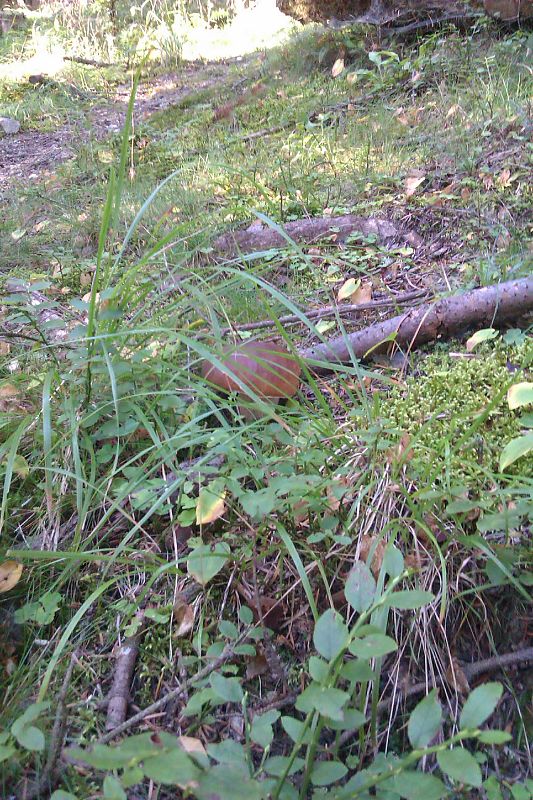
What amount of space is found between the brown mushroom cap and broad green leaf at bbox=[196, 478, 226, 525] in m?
0.40

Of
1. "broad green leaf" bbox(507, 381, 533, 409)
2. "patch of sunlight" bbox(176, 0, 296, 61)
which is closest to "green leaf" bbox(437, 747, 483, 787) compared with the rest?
"broad green leaf" bbox(507, 381, 533, 409)

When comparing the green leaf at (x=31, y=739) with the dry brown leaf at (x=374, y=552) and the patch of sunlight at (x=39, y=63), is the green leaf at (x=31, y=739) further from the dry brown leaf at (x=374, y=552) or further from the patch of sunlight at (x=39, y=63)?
the patch of sunlight at (x=39, y=63)

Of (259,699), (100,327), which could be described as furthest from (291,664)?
(100,327)

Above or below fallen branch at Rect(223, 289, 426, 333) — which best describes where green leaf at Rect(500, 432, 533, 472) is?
below

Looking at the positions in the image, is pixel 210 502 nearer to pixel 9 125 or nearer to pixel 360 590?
pixel 360 590

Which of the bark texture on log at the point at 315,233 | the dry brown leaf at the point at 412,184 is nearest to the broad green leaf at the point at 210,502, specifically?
the bark texture on log at the point at 315,233

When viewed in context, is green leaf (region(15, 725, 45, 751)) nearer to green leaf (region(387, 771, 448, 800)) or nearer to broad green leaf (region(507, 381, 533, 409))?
green leaf (region(387, 771, 448, 800))

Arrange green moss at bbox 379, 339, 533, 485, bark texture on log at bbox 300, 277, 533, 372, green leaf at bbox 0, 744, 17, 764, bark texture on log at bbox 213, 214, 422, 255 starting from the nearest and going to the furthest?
green leaf at bbox 0, 744, 17, 764, green moss at bbox 379, 339, 533, 485, bark texture on log at bbox 300, 277, 533, 372, bark texture on log at bbox 213, 214, 422, 255

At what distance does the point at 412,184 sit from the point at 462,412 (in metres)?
1.80

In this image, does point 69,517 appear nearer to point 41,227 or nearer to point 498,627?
point 498,627

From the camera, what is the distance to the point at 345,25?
516 centimetres

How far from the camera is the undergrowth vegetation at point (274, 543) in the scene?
3.09 ft

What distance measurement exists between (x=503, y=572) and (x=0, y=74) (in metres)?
8.95

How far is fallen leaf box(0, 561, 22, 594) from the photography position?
1.43 metres
